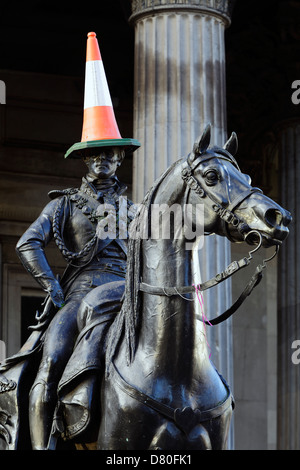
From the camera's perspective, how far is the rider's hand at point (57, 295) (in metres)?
10.5

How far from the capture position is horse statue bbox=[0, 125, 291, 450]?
9141 mm

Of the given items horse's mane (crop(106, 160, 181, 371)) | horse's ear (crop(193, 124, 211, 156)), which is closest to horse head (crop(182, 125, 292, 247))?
horse's ear (crop(193, 124, 211, 156))

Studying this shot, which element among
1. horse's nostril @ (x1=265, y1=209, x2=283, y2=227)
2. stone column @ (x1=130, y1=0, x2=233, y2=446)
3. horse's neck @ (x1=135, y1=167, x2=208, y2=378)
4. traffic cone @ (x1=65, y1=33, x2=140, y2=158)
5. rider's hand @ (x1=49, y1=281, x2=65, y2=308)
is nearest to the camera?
horse's nostril @ (x1=265, y1=209, x2=283, y2=227)

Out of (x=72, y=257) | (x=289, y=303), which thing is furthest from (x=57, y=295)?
(x=289, y=303)

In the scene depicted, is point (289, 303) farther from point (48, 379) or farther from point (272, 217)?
point (272, 217)

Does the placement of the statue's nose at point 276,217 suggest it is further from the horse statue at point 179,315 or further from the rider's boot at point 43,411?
the rider's boot at point 43,411

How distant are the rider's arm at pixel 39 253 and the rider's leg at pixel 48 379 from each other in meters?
0.41

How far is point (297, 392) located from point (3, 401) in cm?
998

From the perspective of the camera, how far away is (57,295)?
34.6 feet

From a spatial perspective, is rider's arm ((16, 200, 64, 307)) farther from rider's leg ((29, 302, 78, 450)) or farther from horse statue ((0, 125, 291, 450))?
horse statue ((0, 125, 291, 450))

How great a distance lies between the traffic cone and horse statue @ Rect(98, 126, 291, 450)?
1.37m

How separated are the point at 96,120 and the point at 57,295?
50.0 inches

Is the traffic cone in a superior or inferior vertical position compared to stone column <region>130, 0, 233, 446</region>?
inferior
